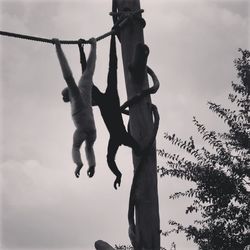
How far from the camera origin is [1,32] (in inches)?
140

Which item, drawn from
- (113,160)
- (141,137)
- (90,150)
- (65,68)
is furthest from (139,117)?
(65,68)

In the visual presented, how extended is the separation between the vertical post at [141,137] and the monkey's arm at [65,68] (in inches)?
22.3

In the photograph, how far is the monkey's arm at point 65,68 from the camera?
358 cm

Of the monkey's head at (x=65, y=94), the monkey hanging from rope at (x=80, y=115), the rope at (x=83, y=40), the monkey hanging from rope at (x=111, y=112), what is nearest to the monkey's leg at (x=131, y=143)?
the monkey hanging from rope at (x=111, y=112)

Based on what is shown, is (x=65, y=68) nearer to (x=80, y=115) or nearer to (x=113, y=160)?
(x=80, y=115)

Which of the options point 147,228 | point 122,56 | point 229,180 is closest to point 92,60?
point 122,56

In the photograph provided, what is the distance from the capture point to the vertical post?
3.72 m

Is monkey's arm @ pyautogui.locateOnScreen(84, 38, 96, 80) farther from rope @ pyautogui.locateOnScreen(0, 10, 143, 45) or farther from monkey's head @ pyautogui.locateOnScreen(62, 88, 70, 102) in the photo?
monkey's head @ pyautogui.locateOnScreen(62, 88, 70, 102)

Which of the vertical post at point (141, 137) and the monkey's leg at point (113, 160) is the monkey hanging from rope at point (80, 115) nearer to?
the monkey's leg at point (113, 160)

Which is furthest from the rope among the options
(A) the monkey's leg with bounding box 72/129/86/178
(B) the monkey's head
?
(A) the monkey's leg with bounding box 72/129/86/178

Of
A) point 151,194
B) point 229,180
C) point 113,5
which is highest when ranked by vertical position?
point 229,180

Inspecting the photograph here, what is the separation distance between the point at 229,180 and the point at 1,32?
6483 millimetres

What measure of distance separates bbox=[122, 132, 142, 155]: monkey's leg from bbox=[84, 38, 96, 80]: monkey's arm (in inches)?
20.6

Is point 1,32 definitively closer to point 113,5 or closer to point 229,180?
point 113,5
